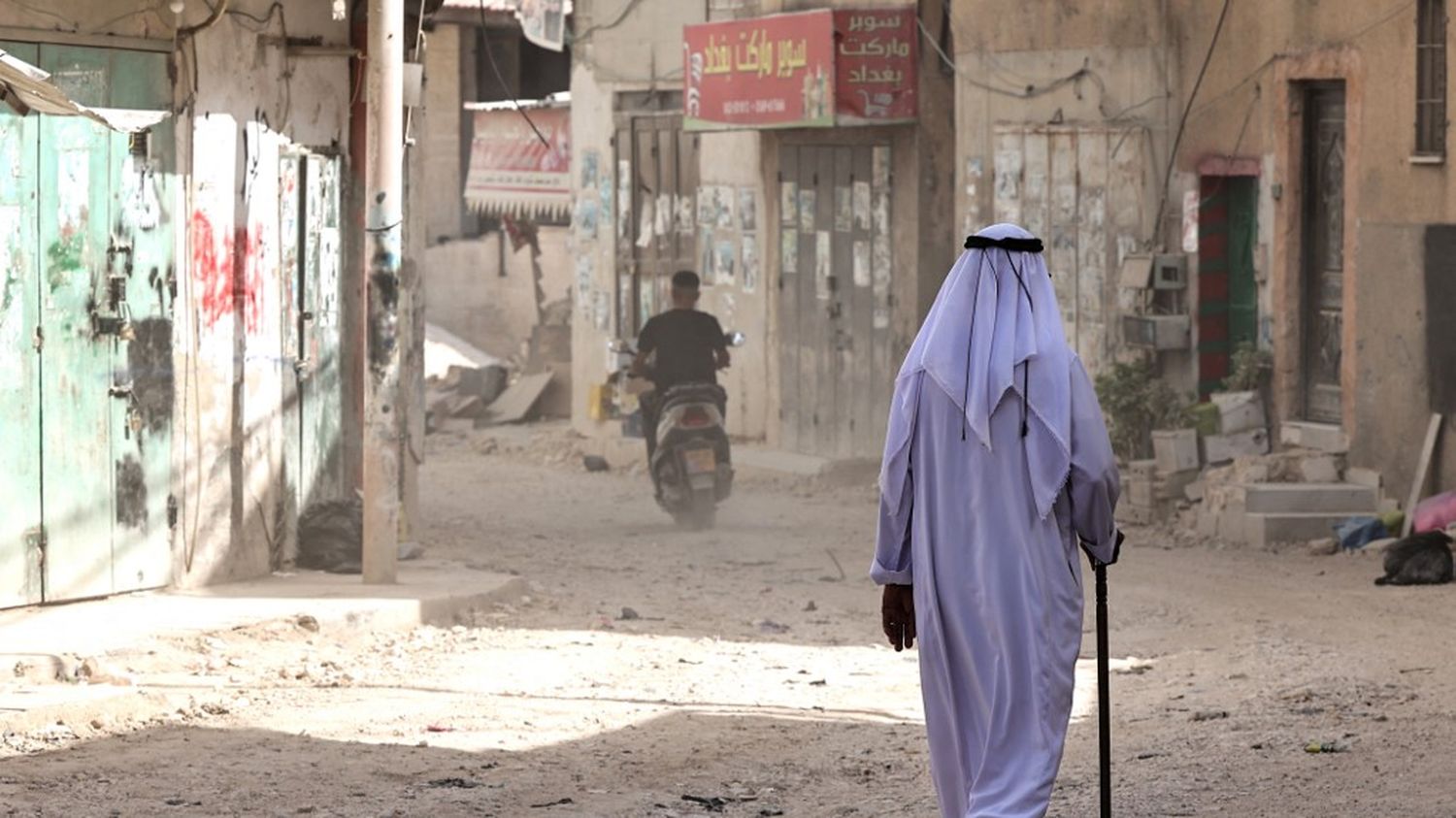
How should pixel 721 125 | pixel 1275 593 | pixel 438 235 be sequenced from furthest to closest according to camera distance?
pixel 438 235, pixel 721 125, pixel 1275 593

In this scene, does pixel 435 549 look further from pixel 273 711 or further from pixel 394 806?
pixel 394 806

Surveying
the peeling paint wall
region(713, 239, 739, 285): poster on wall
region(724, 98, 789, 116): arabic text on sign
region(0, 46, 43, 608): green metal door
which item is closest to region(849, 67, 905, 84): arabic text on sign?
region(724, 98, 789, 116): arabic text on sign

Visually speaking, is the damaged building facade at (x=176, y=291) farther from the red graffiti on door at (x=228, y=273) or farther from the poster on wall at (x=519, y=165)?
the poster on wall at (x=519, y=165)

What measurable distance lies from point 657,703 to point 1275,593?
166 inches

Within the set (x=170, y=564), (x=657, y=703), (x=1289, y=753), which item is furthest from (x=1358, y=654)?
(x=170, y=564)

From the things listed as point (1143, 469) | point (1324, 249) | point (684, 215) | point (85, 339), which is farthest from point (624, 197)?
point (85, 339)

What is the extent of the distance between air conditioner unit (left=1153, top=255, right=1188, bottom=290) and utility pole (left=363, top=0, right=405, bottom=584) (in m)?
6.32

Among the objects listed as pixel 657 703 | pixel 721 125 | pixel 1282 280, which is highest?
pixel 721 125

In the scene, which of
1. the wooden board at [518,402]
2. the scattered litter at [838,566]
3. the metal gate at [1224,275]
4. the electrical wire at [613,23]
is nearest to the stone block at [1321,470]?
the metal gate at [1224,275]

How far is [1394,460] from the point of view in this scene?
13906mm

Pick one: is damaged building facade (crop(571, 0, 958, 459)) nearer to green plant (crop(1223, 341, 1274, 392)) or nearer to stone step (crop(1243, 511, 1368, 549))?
green plant (crop(1223, 341, 1274, 392))

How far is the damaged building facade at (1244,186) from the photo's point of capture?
13.7 metres

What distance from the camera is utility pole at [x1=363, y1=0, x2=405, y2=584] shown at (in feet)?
35.6

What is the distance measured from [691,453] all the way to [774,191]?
527cm
